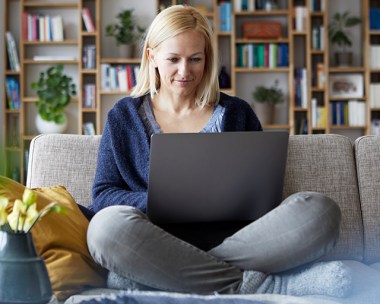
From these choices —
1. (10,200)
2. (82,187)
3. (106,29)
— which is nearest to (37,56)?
(106,29)

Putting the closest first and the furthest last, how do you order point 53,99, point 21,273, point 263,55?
point 21,273, point 53,99, point 263,55

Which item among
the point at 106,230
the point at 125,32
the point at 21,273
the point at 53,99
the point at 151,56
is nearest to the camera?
the point at 21,273

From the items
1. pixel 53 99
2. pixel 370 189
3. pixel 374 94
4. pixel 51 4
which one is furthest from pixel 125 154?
pixel 374 94

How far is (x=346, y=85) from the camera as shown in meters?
6.11

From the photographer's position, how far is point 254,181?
1.80 meters

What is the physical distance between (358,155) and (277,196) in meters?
0.48

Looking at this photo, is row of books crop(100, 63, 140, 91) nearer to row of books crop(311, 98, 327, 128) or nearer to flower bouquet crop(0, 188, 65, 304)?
row of books crop(311, 98, 327, 128)

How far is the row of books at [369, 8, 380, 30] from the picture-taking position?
597cm

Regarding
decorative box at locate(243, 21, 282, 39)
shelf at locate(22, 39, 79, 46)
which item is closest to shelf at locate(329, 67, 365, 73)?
decorative box at locate(243, 21, 282, 39)

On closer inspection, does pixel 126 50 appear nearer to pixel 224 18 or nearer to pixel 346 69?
pixel 224 18

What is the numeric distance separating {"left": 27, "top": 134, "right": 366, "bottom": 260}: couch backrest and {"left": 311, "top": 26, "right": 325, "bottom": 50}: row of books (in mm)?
3912

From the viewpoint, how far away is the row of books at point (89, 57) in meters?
5.94

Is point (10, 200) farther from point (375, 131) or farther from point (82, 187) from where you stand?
point (375, 131)

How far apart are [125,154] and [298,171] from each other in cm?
52
